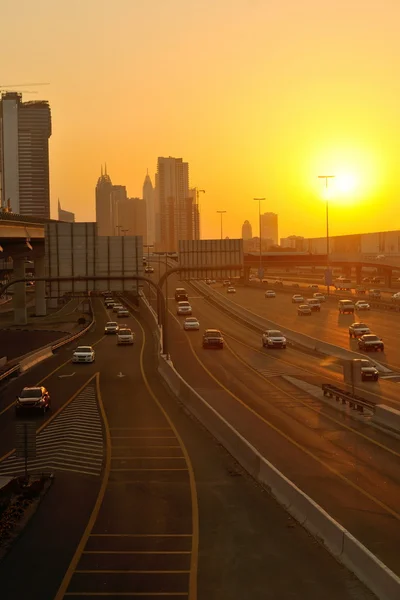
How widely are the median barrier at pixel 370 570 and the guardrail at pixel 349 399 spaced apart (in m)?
19.9

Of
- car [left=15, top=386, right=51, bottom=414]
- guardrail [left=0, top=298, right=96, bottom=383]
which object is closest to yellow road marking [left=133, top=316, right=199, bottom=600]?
car [left=15, top=386, right=51, bottom=414]

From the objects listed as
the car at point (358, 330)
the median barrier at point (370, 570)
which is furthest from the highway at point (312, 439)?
the car at point (358, 330)

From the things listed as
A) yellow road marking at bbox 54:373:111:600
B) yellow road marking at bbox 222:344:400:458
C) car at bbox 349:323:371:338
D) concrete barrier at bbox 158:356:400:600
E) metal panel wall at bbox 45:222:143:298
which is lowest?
yellow road marking at bbox 222:344:400:458

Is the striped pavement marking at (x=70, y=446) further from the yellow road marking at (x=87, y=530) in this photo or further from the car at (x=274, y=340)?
the car at (x=274, y=340)

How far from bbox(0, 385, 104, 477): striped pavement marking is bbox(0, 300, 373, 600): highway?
0.23 feet

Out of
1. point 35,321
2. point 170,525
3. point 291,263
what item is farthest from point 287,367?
point 291,263

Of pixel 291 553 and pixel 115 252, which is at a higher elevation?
pixel 115 252

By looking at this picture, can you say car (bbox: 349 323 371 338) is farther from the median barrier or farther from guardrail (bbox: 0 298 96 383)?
the median barrier

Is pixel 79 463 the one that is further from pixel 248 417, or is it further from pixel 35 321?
pixel 35 321

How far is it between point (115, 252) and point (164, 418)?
14.9 meters

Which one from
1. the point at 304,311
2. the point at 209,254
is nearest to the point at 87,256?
the point at 209,254

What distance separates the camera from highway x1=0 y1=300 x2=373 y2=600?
1631 cm

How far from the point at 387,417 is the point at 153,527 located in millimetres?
16435

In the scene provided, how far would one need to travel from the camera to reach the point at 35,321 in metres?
116
